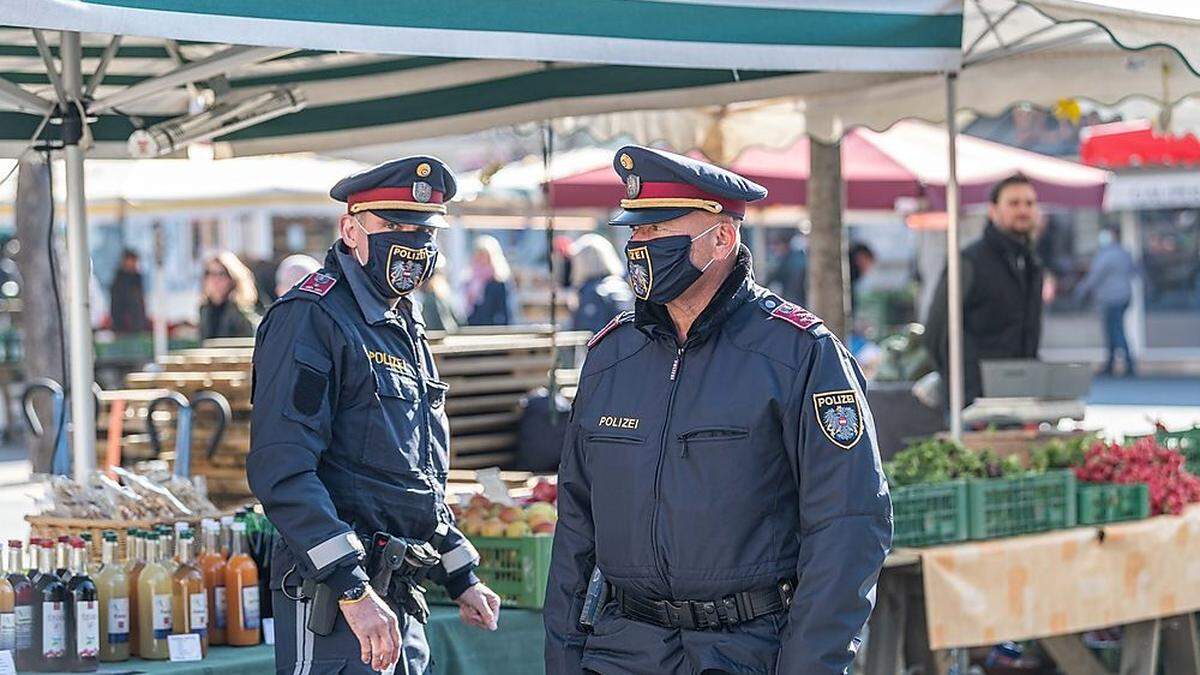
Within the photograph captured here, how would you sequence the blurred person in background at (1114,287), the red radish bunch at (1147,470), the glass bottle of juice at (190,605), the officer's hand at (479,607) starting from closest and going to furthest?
the officer's hand at (479,607)
the glass bottle of juice at (190,605)
the red radish bunch at (1147,470)
the blurred person in background at (1114,287)

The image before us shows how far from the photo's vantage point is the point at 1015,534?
21.0 feet

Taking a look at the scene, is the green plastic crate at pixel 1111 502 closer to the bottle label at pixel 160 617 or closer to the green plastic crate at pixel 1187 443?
the green plastic crate at pixel 1187 443

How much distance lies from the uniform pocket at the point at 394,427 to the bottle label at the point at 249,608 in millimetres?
800

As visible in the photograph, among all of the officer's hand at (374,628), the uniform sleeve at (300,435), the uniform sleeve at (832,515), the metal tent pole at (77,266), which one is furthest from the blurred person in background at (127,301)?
the uniform sleeve at (832,515)

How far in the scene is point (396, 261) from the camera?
14.4ft

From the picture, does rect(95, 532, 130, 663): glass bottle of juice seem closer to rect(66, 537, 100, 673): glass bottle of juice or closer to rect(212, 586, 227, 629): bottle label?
rect(66, 537, 100, 673): glass bottle of juice

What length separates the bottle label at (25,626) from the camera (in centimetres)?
459

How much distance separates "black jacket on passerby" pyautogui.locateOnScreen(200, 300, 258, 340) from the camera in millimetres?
12148

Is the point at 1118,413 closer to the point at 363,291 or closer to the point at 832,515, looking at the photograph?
the point at 363,291

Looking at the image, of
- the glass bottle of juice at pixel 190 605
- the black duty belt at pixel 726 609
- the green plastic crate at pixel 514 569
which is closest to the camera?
the black duty belt at pixel 726 609

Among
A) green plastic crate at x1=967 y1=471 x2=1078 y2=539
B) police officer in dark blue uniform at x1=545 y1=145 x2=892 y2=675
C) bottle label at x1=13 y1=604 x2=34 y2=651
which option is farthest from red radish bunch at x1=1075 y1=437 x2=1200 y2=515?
bottle label at x1=13 y1=604 x2=34 y2=651

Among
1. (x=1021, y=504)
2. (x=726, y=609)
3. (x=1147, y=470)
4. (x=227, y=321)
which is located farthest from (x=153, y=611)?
(x=227, y=321)

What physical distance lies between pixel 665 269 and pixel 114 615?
→ 1.97 m

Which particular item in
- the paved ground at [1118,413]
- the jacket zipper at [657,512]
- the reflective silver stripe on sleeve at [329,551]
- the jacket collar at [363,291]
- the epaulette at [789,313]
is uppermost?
the jacket collar at [363,291]
